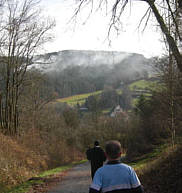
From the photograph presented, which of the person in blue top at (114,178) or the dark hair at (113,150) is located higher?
the dark hair at (113,150)

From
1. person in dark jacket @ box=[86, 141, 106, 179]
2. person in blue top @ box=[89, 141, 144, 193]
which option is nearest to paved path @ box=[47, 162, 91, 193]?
person in dark jacket @ box=[86, 141, 106, 179]

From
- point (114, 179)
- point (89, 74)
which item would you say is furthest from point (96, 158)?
point (89, 74)

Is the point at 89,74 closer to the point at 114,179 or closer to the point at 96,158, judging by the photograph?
the point at 96,158

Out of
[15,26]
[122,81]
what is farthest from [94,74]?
[15,26]

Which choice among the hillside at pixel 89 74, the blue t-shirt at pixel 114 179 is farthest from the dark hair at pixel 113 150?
the hillside at pixel 89 74

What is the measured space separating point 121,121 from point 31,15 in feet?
97.8

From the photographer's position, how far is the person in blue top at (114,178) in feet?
12.1

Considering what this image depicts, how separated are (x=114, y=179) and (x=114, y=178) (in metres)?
0.01

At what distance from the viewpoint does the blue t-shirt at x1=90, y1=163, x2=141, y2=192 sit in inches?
145

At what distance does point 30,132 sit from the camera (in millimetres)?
24000

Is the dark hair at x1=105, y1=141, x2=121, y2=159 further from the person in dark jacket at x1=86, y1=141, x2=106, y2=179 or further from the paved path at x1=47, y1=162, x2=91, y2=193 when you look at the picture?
the paved path at x1=47, y1=162, x2=91, y2=193

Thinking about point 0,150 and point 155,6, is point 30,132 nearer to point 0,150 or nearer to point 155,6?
point 0,150

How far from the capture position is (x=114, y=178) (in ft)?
12.1

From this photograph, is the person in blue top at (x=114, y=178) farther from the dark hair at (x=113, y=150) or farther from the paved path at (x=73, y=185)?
the paved path at (x=73, y=185)
